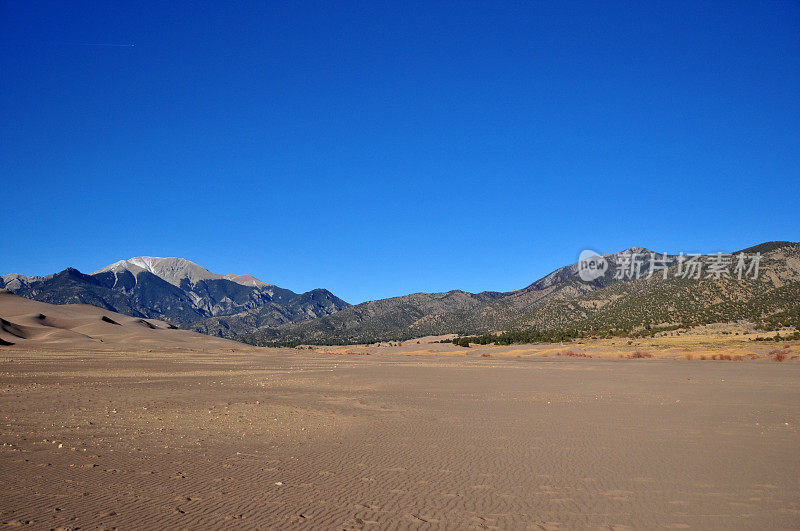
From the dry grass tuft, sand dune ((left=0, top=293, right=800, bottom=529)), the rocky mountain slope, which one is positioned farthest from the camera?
the rocky mountain slope

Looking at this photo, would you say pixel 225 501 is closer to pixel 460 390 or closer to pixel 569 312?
pixel 460 390

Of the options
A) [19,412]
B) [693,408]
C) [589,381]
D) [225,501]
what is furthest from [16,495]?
[589,381]

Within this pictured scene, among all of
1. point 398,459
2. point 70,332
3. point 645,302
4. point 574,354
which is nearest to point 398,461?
point 398,459

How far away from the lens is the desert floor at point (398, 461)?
6.85m

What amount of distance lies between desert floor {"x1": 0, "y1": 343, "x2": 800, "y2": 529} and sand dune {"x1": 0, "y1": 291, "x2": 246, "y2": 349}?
64947mm

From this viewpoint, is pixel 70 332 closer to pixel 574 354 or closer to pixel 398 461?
pixel 574 354

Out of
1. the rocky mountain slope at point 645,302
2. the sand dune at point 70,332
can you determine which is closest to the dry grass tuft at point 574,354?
the rocky mountain slope at point 645,302

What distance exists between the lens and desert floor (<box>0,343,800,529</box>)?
6848 millimetres

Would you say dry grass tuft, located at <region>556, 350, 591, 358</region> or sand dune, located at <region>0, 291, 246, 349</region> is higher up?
sand dune, located at <region>0, 291, 246, 349</region>

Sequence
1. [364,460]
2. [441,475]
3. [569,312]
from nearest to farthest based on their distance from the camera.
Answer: [441,475] < [364,460] < [569,312]

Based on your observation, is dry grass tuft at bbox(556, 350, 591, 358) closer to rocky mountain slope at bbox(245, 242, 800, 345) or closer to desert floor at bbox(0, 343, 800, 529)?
rocky mountain slope at bbox(245, 242, 800, 345)

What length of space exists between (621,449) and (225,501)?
8.15m

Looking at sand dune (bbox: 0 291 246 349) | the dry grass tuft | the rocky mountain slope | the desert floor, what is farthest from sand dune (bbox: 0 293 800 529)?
sand dune (bbox: 0 291 246 349)

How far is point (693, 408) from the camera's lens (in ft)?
54.4
